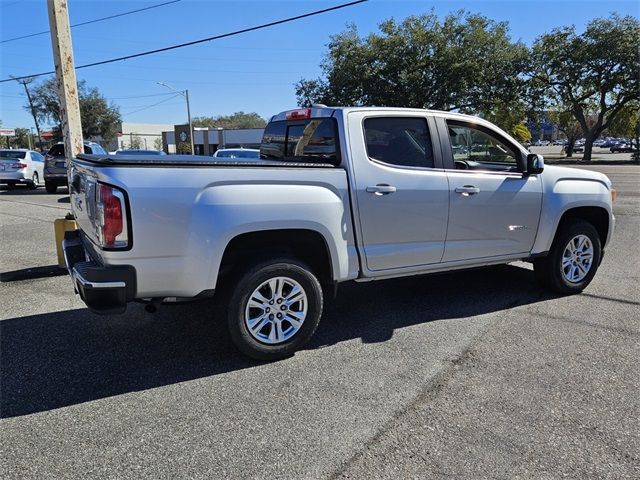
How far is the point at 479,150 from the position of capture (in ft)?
17.4

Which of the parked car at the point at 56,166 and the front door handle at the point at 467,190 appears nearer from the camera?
the front door handle at the point at 467,190

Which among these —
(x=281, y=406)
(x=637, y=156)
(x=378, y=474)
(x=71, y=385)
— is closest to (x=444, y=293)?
(x=281, y=406)

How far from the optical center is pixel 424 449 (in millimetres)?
2834

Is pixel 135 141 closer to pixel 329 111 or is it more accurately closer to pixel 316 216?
pixel 329 111

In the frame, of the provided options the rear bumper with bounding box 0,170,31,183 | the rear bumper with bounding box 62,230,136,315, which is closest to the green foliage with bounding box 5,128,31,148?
the rear bumper with bounding box 0,170,31,183

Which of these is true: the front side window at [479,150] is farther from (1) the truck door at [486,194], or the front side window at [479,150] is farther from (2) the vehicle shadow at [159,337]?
(2) the vehicle shadow at [159,337]

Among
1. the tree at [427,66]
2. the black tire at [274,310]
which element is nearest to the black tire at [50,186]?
the black tire at [274,310]

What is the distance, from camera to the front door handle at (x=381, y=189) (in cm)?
417

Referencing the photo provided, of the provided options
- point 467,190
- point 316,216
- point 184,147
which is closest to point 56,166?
point 316,216

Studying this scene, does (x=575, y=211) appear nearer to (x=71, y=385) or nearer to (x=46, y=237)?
(x=71, y=385)

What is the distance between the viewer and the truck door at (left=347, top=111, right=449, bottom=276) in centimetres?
420

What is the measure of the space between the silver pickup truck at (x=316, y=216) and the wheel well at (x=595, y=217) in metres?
0.03

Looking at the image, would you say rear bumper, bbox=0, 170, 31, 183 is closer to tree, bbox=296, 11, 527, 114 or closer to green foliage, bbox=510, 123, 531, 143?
tree, bbox=296, 11, 527, 114

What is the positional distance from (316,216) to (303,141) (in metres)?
1.12
